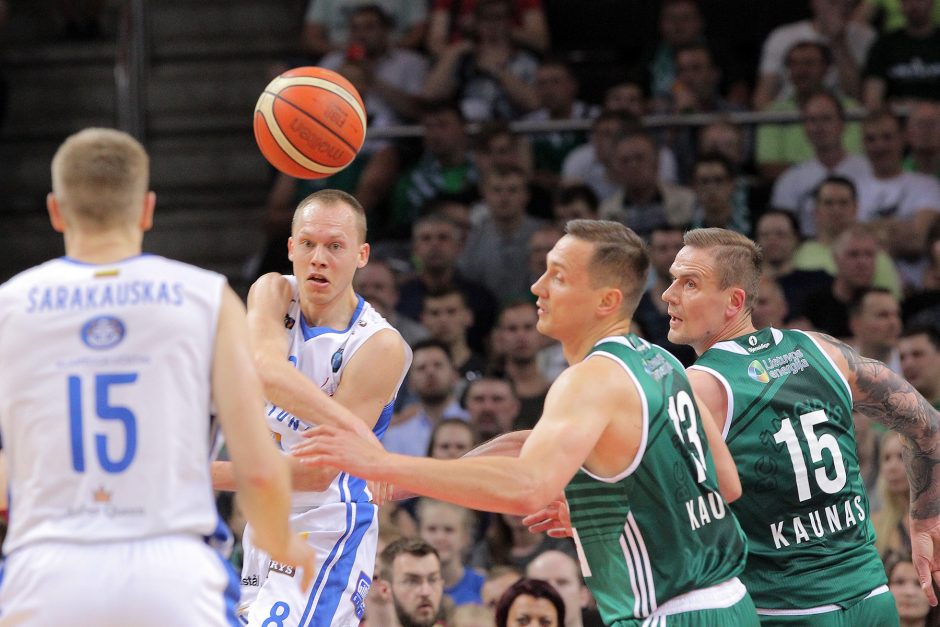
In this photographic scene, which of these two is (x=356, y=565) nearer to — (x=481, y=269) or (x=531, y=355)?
(x=531, y=355)

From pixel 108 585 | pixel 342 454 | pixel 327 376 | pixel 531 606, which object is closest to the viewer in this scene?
pixel 108 585

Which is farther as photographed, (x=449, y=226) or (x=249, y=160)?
(x=249, y=160)

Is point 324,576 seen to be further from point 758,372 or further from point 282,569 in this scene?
point 758,372

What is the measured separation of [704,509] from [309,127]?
2836 millimetres

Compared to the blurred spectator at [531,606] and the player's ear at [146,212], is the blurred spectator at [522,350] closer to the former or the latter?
the blurred spectator at [531,606]

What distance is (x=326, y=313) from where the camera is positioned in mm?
5996

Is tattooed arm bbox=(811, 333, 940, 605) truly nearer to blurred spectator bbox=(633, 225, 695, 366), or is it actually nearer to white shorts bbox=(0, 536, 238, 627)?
white shorts bbox=(0, 536, 238, 627)

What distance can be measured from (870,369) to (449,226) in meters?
5.47

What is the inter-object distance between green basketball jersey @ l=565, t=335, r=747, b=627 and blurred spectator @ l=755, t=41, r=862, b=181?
737 cm

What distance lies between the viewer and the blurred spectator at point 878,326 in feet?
31.2

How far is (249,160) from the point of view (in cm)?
1277

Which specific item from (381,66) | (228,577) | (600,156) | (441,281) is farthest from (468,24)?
(228,577)

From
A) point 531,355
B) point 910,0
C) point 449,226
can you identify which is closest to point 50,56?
point 449,226

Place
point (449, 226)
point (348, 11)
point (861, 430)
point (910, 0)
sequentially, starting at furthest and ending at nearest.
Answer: point (348, 11), point (910, 0), point (449, 226), point (861, 430)
